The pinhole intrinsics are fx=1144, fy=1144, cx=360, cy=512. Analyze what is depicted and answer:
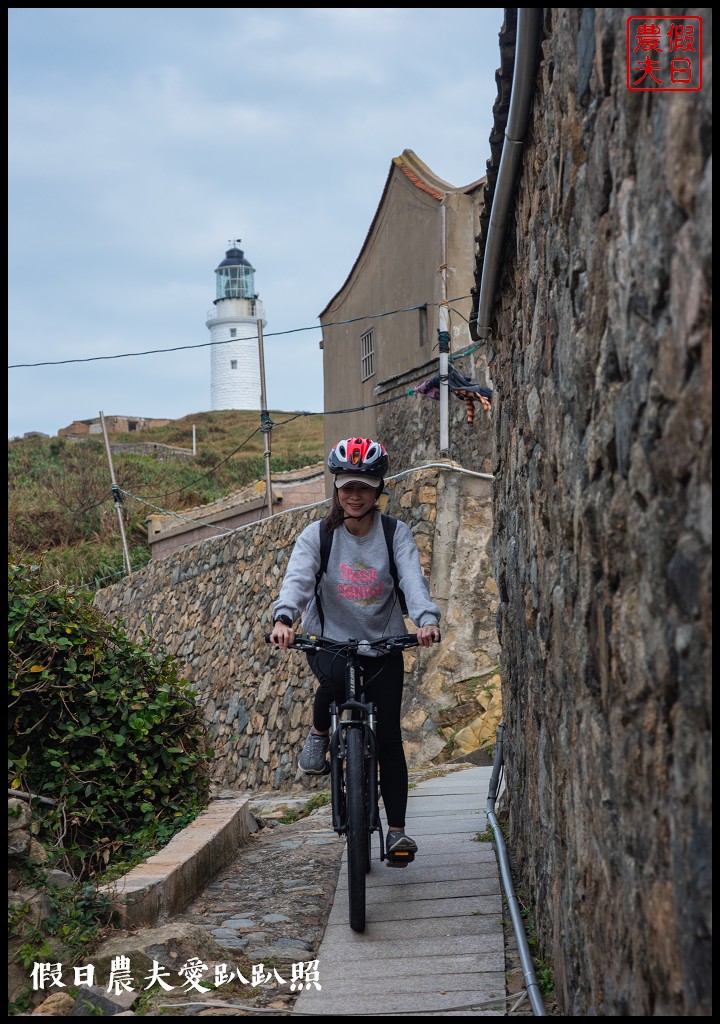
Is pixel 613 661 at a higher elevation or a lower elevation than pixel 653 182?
lower

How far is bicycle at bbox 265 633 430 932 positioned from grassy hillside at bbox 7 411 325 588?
1336 cm

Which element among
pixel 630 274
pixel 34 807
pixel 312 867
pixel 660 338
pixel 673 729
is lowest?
pixel 312 867

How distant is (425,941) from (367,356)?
16415mm

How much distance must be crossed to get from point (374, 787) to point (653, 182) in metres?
3.15

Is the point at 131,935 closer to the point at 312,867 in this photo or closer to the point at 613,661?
the point at 312,867

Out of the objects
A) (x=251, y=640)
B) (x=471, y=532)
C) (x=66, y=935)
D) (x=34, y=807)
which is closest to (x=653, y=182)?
(x=66, y=935)

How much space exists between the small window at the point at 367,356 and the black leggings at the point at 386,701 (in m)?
14.9

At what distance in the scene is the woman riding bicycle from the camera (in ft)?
16.5

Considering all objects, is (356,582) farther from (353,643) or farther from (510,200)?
(510,200)

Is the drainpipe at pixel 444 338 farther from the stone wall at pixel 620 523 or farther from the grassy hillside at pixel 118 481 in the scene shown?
the stone wall at pixel 620 523

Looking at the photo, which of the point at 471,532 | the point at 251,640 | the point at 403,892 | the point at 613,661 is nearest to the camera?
the point at 613,661

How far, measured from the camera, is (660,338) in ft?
6.46

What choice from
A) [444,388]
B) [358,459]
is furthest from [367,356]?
[358,459]

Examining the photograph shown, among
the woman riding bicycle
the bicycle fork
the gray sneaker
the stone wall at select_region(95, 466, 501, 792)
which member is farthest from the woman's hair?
the stone wall at select_region(95, 466, 501, 792)
